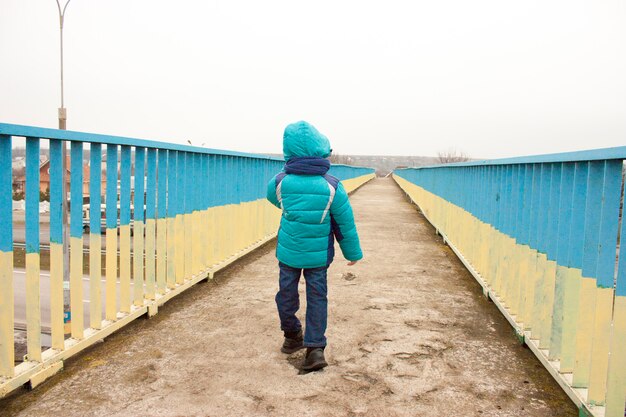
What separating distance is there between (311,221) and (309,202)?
0.39 ft

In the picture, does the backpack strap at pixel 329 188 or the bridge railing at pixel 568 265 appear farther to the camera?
the backpack strap at pixel 329 188

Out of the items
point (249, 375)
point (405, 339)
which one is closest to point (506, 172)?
point (405, 339)

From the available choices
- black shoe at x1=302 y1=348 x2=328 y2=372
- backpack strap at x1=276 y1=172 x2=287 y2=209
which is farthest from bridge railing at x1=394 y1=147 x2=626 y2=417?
backpack strap at x1=276 y1=172 x2=287 y2=209

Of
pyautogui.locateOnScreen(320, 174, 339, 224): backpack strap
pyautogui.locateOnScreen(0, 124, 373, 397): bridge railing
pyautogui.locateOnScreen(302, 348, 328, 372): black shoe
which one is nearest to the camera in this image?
pyautogui.locateOnScreen(0, 124, 373, 397): bridge railing

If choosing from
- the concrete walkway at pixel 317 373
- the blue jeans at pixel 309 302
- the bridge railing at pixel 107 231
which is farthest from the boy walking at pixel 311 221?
the bridge railing at pixel 107 231

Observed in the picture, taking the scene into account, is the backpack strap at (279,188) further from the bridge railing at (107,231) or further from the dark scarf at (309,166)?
the bridge railing at (107,231)

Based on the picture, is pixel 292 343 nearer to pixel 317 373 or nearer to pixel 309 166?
pixel 317 373

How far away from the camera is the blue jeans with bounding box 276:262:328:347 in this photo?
10.4 ft

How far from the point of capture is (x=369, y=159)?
131m

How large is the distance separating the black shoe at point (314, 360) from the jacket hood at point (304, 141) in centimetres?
122

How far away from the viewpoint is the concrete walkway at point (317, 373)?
2.64m

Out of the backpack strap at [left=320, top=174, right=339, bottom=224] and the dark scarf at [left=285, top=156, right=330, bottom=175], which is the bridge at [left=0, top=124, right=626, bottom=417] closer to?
the backpack strap at [left=320, top=174, right=339, bottom=224]

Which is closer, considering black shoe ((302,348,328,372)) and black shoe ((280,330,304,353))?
black shoe ((302,348,328,372))

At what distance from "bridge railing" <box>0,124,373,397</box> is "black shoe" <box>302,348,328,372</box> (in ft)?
4.71
